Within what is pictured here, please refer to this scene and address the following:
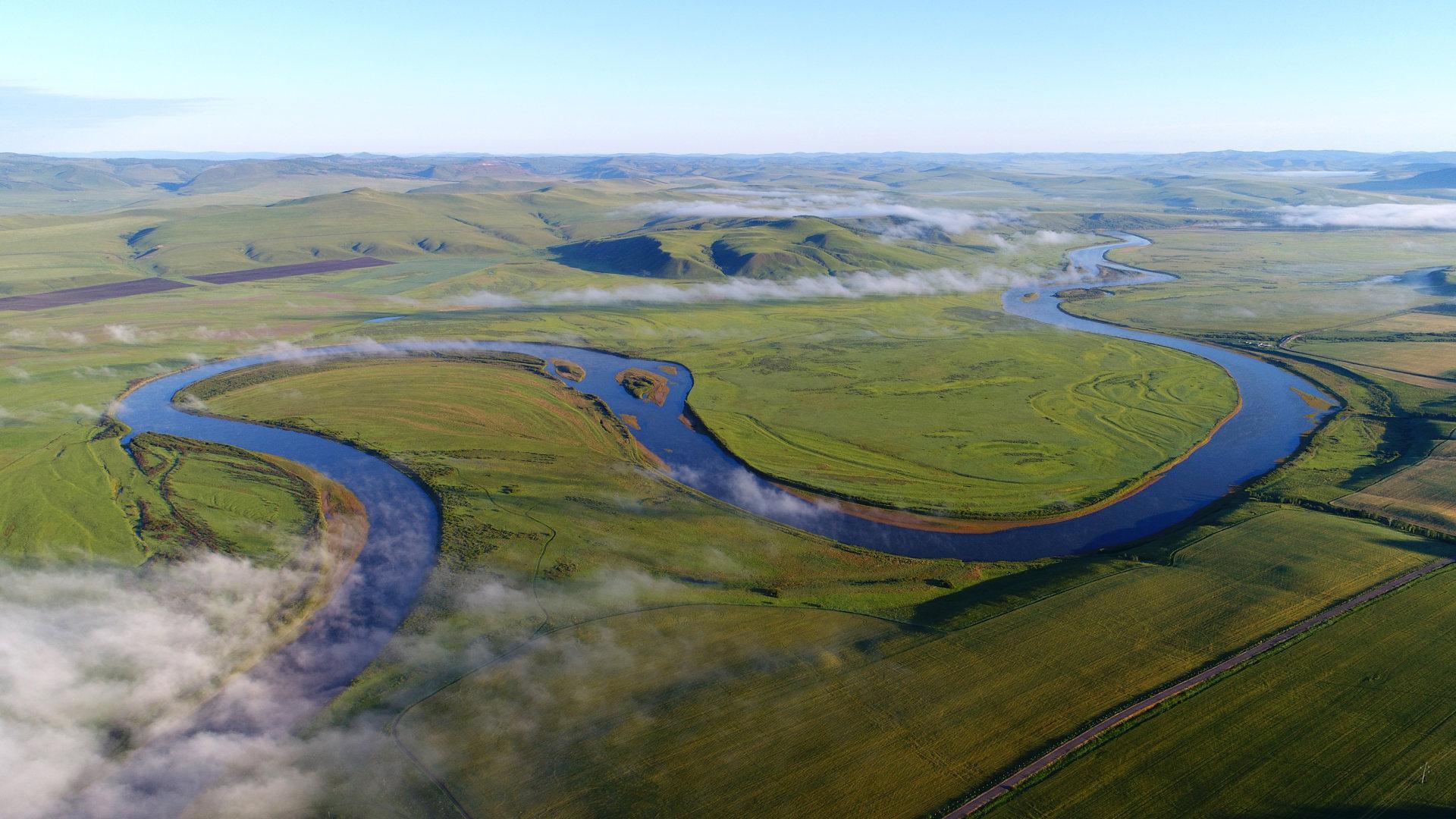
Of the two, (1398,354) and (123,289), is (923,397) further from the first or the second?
(123,289)

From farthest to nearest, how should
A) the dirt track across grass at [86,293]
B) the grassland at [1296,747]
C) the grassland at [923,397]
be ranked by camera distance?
the dirt track across grass at [86,293], the grassland at [923,397], the grassland at [1296,747]

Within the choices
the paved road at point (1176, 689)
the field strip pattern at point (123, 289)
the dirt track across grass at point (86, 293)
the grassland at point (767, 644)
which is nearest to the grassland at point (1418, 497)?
the grassland at point (767, 644)

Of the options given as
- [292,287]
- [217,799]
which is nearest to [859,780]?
[217,799]

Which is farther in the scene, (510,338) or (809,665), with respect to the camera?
(510,338)

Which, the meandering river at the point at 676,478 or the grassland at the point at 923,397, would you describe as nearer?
the meandering river at the point at 676,478

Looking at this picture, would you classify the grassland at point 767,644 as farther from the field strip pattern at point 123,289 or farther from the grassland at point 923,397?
the field strip pattern at point 123,289

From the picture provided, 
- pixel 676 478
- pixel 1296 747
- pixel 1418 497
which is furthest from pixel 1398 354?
pixel 676 478

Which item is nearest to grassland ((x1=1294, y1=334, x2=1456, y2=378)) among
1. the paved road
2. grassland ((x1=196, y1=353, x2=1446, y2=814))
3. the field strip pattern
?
grassland ((x1=196, y1=353, x2=1446, y2=814))

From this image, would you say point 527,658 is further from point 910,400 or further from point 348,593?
Answer: point 910,400
